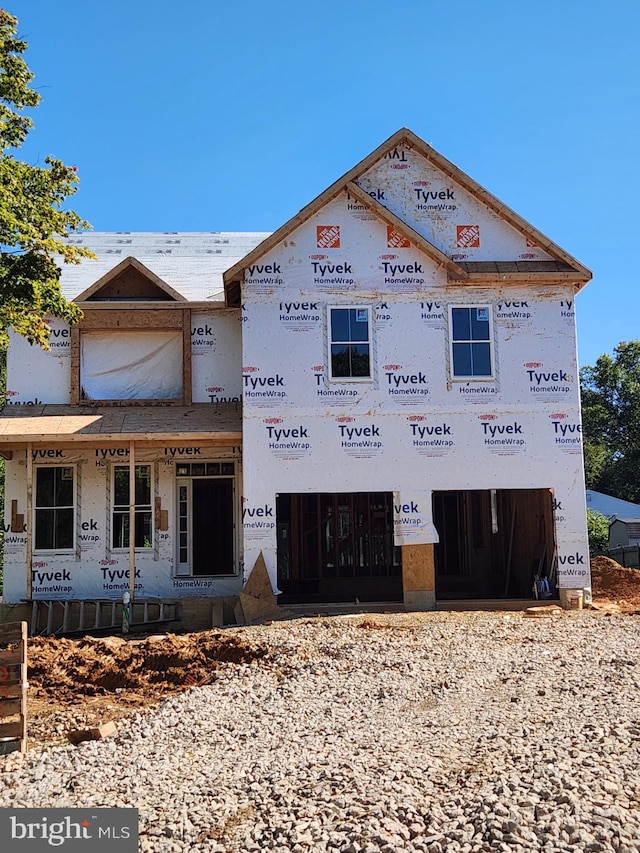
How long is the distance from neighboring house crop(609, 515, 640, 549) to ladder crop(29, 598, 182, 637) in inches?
850

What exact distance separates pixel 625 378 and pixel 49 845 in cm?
4382

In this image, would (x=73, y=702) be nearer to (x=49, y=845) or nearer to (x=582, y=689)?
(x=49, y=845)

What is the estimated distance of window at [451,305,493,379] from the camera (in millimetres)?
16891

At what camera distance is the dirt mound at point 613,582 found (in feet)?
62.2

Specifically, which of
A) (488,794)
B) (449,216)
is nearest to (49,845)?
(488,794)

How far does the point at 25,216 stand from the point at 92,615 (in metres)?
7.91

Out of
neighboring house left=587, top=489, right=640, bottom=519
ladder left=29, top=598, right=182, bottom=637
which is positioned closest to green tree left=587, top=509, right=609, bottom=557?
neighboring house left=587, top=489, right=640, bottom=519

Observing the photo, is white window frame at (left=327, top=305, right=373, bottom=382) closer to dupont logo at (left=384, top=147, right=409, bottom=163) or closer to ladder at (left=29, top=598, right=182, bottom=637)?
dupont logo at (left=384, top=147, right=409, bottom=163)

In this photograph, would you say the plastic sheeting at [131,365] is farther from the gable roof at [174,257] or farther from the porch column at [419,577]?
the porch column at [419,577]

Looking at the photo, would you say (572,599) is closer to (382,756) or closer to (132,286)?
(382,756)

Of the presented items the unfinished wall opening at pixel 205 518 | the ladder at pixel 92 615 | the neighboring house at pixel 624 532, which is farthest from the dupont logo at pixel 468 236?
the neighboring house at pixel 624 532

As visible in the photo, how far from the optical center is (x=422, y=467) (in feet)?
54.4

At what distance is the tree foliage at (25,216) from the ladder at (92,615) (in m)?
5.70

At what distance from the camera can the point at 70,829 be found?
574 cm
